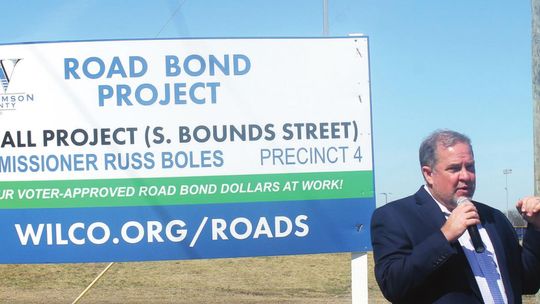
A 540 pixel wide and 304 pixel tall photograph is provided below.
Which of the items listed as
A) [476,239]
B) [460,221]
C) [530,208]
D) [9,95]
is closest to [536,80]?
[530,208]

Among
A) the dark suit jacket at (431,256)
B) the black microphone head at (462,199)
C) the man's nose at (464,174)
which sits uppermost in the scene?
the man's nose at (464,174)

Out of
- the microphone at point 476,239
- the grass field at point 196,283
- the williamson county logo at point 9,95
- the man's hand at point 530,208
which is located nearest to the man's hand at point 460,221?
the microphone at point 476,239

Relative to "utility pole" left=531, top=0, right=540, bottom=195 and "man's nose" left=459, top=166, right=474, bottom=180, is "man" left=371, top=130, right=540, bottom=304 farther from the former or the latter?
"utility pole" left=531, top=0, right=540, bottom=195

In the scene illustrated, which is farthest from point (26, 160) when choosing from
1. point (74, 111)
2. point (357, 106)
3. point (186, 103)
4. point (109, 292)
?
point (109, 292)

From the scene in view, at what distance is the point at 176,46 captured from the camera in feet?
15.9

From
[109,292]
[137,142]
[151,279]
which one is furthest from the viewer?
[151,279]

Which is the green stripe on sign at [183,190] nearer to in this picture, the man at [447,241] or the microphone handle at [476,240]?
the man at [447,241]

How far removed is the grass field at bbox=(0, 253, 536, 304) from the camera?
13023mm

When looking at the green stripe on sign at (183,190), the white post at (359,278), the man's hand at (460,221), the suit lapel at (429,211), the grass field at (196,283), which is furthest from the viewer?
the grass field at (196,283)

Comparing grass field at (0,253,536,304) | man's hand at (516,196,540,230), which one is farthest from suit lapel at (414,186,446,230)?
grass field at (0,253,536,304)

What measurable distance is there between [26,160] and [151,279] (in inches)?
470

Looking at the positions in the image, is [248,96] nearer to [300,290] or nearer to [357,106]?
[357,106]

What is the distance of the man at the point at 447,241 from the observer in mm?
2805

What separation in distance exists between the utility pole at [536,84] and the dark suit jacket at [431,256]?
5.74ft
